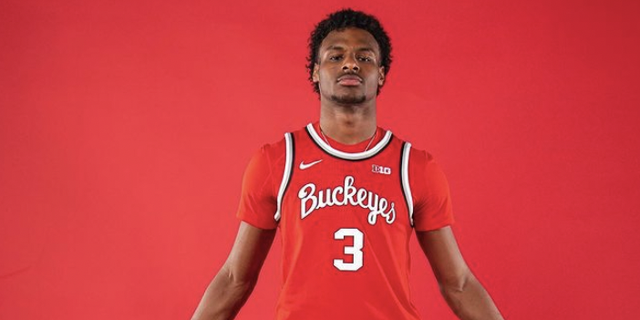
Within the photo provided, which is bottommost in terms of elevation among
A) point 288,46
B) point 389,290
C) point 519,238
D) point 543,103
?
point 389,290

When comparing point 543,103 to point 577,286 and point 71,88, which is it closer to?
point 577,286

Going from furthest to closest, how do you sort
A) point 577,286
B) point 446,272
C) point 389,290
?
point 577,286
point 446,272
point 389,290

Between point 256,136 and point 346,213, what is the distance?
0.90m

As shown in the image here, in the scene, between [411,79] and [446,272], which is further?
[411,79]

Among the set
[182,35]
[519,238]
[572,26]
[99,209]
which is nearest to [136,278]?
[99,209]

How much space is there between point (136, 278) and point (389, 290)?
1.10m

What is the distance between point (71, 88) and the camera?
2260 mm

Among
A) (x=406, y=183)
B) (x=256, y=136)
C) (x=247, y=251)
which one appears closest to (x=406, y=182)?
(x=406, y=183)

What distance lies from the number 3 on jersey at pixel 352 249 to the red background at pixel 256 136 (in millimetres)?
867

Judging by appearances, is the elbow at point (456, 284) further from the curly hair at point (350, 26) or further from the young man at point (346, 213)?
the curly hair at point (350, 26)

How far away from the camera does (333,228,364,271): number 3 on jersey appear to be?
1359mm

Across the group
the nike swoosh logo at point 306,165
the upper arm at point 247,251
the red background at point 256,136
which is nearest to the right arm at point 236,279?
the upper arm at point 247,251

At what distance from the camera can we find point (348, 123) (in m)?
1.48

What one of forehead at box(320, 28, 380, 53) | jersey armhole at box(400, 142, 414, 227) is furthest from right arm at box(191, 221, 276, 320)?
forehead at box(320, 28, 380, 53)
